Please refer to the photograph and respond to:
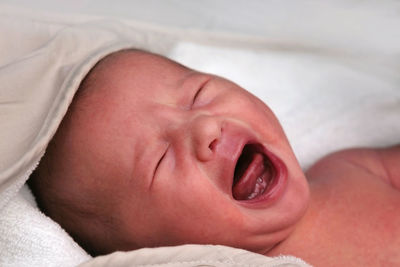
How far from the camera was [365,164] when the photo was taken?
1.39m

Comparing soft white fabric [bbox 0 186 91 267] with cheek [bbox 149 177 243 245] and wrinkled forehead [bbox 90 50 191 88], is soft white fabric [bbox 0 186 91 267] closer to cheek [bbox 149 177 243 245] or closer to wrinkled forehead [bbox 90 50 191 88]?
cheek [bbox 149 177 243 245]

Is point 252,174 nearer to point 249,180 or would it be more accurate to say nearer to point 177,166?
point 249,180

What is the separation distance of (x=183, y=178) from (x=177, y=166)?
3 centimetres

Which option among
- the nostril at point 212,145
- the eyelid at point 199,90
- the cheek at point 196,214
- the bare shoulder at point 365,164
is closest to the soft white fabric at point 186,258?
the cheek at point 196,214

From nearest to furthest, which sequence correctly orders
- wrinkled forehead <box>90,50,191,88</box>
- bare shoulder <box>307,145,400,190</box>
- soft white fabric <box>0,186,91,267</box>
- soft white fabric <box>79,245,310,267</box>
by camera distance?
soft white fabric <box>79,245,310,267</box>, soft white fabric <box>0,186,91,267</box>, wrinkled forehead <box>90,50,191,88</box>, bare shoulder <box>307,145,400,190</box>

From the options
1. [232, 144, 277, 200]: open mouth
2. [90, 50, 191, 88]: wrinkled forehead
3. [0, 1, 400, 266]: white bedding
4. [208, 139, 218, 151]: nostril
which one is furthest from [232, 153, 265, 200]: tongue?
[0, 1, 400, 266]: white bedding

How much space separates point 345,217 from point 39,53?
724 millimetres

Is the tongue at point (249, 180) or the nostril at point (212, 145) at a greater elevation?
the nostril at point (212, 145)

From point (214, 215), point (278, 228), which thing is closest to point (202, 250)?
point (214, 215)

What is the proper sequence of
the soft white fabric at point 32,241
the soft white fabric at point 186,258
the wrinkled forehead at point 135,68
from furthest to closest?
the wrinkled forehead at point 135,68 → the soft white fabric at point 32,241 → the soft white fabric at point 186,258

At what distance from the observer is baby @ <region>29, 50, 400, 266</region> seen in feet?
3.43

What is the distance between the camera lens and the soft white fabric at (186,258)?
912 mm

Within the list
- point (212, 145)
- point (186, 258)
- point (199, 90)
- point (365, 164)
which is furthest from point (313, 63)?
point (186, 258)

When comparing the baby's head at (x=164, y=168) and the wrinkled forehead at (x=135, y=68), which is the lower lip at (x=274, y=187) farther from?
the wrinkled forehead at (x=135, y=68)
